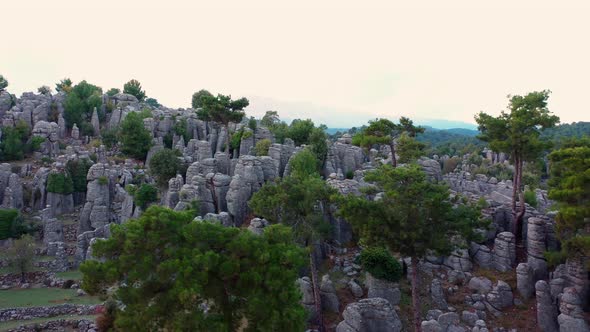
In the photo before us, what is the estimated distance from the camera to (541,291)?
19094 mm

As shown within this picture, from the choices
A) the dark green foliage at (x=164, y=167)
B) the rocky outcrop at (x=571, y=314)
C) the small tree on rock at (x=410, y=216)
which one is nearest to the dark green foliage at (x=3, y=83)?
the dark green foliage at (x=164, y=167)

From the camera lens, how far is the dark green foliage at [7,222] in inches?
1225

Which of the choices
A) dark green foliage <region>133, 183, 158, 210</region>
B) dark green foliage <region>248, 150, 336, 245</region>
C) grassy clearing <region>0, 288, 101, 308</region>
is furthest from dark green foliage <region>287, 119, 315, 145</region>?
grassy clearing <region>0, 288, 101, 308</region>

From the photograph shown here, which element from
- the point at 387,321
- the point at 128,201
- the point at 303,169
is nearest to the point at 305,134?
the point at 303,169

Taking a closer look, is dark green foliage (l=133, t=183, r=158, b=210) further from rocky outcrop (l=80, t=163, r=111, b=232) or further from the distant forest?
the distant forest

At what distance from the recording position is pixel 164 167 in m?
33.8

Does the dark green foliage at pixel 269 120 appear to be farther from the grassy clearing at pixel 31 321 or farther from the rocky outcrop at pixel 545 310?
the rocky outcrop at pixel 545 310

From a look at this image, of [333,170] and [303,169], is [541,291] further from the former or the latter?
[333,170]

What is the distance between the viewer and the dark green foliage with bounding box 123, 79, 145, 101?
78.8 metres

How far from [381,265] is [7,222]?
91.4 feet

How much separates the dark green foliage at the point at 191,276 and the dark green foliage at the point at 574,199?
12237 millimetres

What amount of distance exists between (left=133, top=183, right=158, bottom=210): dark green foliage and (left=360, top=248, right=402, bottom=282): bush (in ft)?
60.3

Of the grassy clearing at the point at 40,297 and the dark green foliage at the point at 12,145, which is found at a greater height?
the dark green foliage at the point at 12,145

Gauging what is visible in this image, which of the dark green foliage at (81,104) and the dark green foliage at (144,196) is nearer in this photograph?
the dark green foliage at (144,196)
